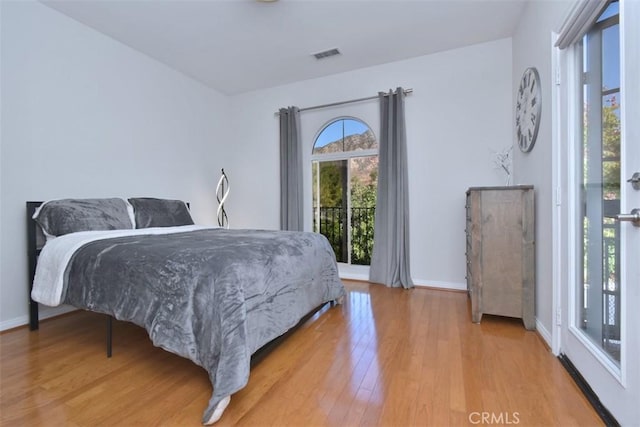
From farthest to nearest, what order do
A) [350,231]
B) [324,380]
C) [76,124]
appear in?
[350,231] < [76,124] < [324,380]

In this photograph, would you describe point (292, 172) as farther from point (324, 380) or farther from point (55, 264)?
point (324, 380)

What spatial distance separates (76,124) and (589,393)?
170 inches

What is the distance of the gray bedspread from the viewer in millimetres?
1353

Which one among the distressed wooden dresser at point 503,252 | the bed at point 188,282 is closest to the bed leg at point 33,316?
the bed at point 188,282

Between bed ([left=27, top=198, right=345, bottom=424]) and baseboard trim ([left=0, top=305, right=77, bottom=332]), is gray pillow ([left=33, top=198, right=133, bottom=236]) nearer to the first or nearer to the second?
bed ([left=27, top=198, right=345, bottom=424])

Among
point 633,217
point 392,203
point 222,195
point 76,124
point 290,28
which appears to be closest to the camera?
point 633,217

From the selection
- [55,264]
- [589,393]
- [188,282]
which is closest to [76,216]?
[55,264]

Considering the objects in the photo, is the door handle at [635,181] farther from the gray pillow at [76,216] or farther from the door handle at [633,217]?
the gray pillow at [76,216]

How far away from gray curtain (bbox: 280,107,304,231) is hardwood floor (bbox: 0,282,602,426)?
2.02 meters

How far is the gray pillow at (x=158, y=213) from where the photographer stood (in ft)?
9.54

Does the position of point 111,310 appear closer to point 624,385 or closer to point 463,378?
point 463,378

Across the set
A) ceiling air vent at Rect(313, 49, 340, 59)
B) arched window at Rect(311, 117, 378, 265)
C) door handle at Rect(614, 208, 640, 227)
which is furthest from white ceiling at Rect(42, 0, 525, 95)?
door handle at Rect(614, 208, 640, 227)

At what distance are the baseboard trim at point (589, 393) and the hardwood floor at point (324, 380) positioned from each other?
0.03m

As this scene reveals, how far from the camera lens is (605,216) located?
1368 millimetres
